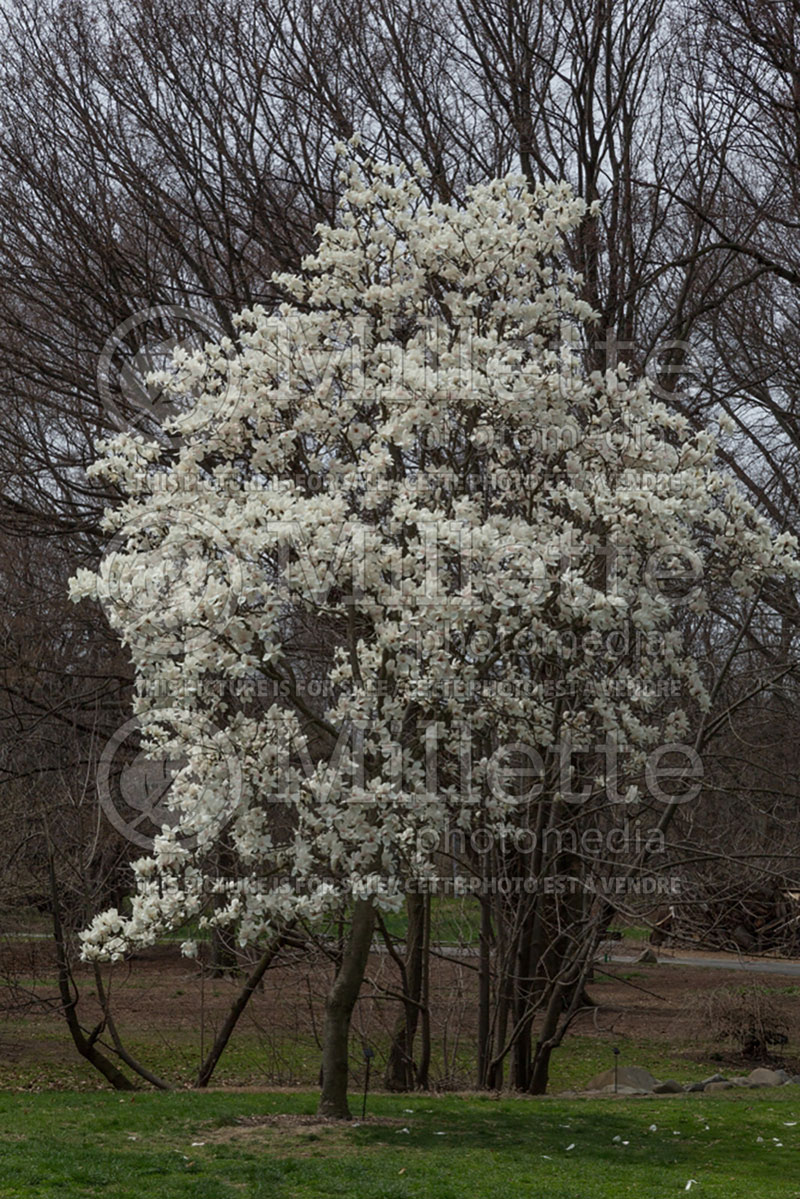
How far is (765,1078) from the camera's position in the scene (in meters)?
13.4

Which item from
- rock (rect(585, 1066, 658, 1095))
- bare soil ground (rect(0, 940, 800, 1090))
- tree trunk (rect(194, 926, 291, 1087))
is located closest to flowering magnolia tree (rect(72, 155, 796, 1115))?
tree trunk (rect(194, 926, 291, 1087))

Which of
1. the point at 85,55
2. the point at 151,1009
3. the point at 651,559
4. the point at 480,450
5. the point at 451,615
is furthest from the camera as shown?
the point at 151,1009

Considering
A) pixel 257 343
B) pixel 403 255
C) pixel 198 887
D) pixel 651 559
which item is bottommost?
pixel 198 887

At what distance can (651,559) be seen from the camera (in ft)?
26.1

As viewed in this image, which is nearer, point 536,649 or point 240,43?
point 536,649

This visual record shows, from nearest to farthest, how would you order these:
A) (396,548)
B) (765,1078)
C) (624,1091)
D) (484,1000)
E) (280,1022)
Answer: (396,548), (484,1000), (624,1091), (765,1078), (280,1022)

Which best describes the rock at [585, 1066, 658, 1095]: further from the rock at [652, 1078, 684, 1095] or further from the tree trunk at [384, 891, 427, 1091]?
the tree trunk at [384, 891, 427, 1091]

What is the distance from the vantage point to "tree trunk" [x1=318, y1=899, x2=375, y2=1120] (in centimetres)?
897

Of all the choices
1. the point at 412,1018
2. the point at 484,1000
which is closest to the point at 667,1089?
the point at 484,1000

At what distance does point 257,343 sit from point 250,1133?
5238 mm

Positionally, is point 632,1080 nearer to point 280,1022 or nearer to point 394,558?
point 280,1022

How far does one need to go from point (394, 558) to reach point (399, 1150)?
3.81 meters

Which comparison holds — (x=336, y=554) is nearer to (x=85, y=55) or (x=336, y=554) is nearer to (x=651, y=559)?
(x=651, y=559)

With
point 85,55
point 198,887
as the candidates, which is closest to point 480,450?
point 198,887
